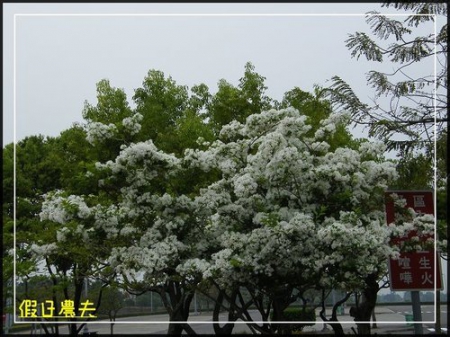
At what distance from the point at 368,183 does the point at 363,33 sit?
8.19 ft

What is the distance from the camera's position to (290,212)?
7.21 m

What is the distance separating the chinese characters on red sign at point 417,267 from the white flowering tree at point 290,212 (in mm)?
483

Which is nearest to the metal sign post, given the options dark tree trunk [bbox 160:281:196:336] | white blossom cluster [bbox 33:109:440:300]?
white blossom cluster [bbox 33:109:440:300]

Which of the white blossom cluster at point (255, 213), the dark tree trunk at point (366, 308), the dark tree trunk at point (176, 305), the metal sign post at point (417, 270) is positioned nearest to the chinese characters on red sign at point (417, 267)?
the metal sign post at point (417, 270)

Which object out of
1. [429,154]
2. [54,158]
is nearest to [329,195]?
[429,154]

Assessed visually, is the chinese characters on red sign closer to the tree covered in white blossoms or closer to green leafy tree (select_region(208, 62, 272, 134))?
the tree covered in white blossoms

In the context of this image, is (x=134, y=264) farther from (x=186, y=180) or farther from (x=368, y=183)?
(x=368, y=183)

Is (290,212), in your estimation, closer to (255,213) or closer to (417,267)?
(255,213)

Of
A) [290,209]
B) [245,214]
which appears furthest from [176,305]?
[290,209]

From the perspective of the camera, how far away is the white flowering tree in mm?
6852

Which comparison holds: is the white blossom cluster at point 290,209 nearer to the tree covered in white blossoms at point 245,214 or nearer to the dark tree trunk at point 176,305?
the tree covered in white blossoms at point 245,214

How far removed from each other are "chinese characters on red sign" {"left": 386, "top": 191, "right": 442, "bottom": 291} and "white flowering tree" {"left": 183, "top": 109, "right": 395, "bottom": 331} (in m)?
0.48

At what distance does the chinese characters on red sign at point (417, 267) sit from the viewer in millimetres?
5645

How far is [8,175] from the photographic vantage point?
14.0m
